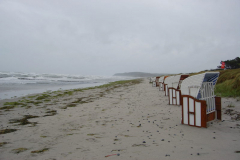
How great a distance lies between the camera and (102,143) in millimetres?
4262

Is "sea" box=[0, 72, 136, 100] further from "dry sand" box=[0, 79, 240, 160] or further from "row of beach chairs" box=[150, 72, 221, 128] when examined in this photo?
"row of beach chairs" box=[150, 72, 221, 128]

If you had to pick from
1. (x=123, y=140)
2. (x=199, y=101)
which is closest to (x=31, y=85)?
(x=123, y=140)

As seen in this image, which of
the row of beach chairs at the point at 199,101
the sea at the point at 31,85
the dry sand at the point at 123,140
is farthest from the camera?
the sea at the point at 31,85

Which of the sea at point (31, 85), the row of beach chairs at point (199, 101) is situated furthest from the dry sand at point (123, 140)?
the sea at point (31, 85)

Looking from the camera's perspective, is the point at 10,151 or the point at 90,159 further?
the point at 10,151

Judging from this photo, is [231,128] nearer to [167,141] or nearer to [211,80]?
[211,80]

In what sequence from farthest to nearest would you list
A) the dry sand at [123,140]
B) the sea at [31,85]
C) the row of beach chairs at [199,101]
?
the sea at [31,85], the row of beach chairs at [199,101], the dry sand at [123,140]

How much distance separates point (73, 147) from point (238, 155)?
3.94m

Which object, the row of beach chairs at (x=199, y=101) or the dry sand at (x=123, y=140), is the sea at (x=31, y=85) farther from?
the row of beach chairs at (x=199, y=101)

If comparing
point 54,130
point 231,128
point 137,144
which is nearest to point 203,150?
point 137,144

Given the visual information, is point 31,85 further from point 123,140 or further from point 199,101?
point 199,101

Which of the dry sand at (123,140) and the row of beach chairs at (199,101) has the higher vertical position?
the row of beach chairs at (199,101)

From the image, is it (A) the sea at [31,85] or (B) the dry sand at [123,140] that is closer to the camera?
(B) the dry sand at [123,140]

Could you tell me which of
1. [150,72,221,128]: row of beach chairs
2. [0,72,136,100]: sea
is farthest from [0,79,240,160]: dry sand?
[0,72,136,100]: sea
